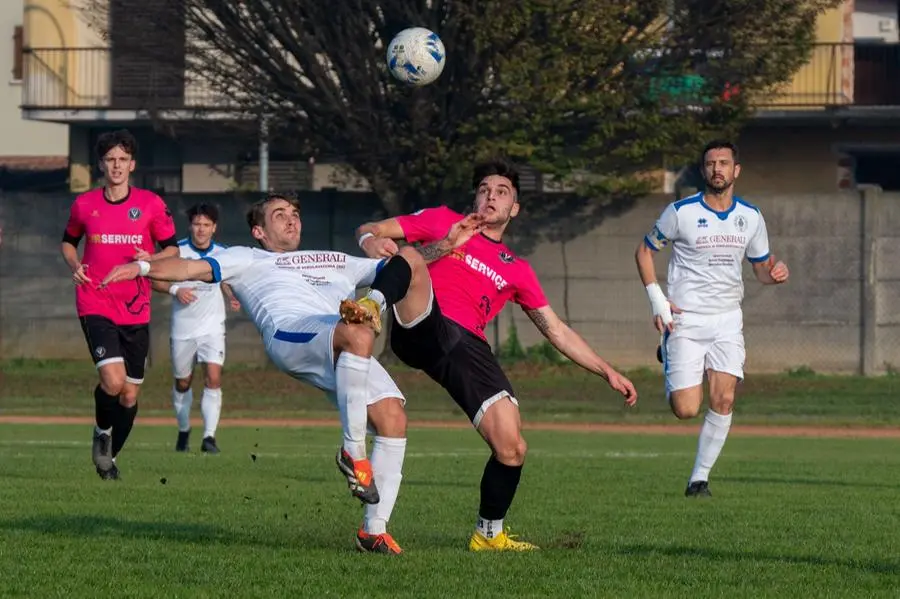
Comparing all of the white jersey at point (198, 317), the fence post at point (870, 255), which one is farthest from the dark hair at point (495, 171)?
the fence post at point (870, 255)

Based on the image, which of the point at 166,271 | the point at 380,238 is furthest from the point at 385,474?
the point at 166,271

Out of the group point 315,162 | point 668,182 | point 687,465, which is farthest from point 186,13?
point 687,465

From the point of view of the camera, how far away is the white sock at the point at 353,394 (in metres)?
7.49

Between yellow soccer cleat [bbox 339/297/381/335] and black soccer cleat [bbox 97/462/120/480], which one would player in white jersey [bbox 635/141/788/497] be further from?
yellow soccer cleat [bbox 339/297/381/335]

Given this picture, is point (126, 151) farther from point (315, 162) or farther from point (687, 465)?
point (315, 162)

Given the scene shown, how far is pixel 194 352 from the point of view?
17.2 meters

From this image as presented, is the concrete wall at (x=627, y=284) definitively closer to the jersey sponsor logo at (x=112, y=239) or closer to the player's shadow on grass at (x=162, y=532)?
the jersey sponsor logo at (x=112, y=239)

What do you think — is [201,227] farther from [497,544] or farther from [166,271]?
[497,544]

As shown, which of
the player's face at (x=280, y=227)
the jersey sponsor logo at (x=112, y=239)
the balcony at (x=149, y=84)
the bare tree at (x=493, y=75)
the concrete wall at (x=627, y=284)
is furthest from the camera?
the balcony at (x=149, y=84)

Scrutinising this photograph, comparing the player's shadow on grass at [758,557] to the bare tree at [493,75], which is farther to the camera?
the bare tree at [493,75]

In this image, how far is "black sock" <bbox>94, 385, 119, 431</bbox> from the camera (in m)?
12.5

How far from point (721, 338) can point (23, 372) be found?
1882 centimetres

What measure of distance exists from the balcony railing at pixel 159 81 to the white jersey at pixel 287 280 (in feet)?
81.8

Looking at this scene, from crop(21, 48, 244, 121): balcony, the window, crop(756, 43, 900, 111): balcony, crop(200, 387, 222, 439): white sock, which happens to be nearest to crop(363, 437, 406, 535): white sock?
crop(200, 387, 222, 439): white sock
